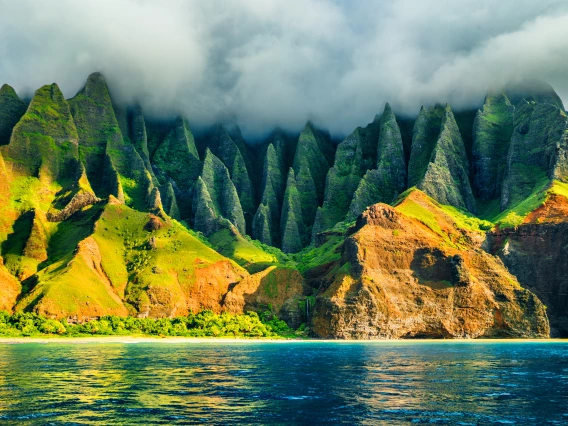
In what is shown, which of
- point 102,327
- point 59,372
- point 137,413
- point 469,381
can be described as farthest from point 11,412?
point 102,327

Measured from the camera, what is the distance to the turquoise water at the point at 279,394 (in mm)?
45406

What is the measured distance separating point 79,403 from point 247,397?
622 inches

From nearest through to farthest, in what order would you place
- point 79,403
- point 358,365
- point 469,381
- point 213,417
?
point 213,417 < point 79,403 < point 469,381 < point 358,365

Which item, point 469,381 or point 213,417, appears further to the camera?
point 469,381

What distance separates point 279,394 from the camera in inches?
2299

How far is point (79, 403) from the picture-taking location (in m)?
50.6

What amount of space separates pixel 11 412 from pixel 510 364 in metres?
79.9

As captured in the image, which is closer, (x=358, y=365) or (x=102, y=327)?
(x=358, y=365)

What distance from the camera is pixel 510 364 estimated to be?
9619cm

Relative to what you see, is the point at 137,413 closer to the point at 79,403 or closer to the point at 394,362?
the point at 79,403

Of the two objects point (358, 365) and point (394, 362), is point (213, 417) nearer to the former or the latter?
point (358, 365)

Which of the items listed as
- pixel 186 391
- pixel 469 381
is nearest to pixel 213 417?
pixel 186 391

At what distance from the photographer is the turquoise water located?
45.4 metres

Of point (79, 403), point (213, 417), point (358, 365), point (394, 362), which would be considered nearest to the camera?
point (213, 417)
